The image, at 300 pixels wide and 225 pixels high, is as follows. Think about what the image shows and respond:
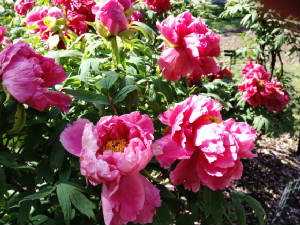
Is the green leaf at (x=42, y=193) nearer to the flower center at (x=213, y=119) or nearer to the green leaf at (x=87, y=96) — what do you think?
the green leaf at (x=87, y=96)

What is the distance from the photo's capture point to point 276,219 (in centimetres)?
273

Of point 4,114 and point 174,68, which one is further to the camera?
point 174,68

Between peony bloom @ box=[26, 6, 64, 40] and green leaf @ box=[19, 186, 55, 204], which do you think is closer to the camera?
green leaf @ box=[19, 186, 55, 204]

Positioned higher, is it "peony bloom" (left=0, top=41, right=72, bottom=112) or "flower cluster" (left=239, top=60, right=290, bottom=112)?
"peony bloom" (left=0, top=41, right=72, bottom=112)

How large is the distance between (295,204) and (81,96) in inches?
115

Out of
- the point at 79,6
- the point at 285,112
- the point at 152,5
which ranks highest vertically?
the point at 79,6

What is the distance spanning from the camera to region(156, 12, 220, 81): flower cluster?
0.91 meters

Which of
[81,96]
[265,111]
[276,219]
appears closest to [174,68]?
[81,96]

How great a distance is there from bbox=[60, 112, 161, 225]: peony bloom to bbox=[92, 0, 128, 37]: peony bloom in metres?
0.33

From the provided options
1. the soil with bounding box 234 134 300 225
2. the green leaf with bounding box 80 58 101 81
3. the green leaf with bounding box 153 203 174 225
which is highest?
the green leaf with bounding box 80 58 101 81

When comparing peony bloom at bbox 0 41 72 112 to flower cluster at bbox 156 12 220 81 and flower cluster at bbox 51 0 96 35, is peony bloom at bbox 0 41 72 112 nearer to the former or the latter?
flower cluster at bbox 156 12 220 81

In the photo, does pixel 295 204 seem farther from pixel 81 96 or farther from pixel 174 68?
pixel 81 96

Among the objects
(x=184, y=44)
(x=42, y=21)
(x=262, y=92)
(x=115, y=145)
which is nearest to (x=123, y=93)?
(x=115, y=145)

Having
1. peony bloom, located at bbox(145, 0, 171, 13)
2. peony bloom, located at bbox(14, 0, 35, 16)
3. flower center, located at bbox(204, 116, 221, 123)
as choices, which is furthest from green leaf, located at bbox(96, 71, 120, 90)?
peony bloom, located at bbox(145, 0, 171, 13)
